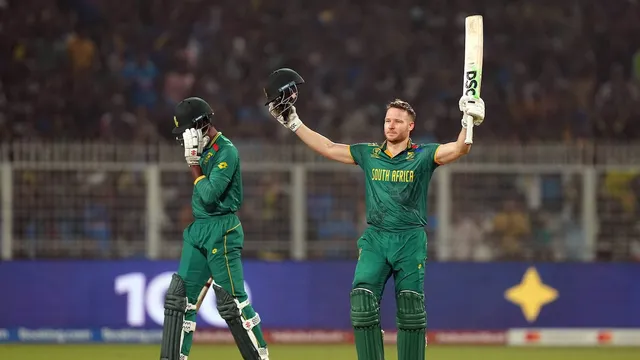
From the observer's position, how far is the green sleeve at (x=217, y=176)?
29.2 ft

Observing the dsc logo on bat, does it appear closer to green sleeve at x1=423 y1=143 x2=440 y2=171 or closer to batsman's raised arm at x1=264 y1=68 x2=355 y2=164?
green sleeve at x1=423 y1=143 x2=440 y2=171

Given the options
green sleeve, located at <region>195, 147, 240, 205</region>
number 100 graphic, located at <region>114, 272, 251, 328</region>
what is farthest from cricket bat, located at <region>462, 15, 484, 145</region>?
number 100 graphic, located at <region>114, 272, 251, 328</region>

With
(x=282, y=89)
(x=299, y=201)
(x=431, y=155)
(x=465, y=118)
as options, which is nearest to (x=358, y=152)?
(x=431, y=155)

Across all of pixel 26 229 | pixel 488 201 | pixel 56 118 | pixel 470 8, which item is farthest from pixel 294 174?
Answer: pixel 470 8

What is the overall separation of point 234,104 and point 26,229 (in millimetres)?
4857

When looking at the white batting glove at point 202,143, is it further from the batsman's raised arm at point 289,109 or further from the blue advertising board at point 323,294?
the blue advertising board at point 323,294

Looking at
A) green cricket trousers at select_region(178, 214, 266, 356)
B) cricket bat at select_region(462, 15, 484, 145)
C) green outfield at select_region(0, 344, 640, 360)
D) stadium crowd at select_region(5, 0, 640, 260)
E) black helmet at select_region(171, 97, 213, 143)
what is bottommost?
green outfield at select_region(0, 344, 640, 360)

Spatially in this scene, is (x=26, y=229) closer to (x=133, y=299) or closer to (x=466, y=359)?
(x=133, y=299)

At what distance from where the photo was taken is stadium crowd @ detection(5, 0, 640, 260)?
1830 cm

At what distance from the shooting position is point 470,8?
797 inches

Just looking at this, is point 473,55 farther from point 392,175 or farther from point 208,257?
point 208,257

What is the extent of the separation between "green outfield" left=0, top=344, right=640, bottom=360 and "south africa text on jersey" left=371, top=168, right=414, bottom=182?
421cm

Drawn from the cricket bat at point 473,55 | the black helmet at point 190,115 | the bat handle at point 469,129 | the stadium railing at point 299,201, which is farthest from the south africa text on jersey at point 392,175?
the stadium railing at point 299,201

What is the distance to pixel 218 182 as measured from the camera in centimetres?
894
